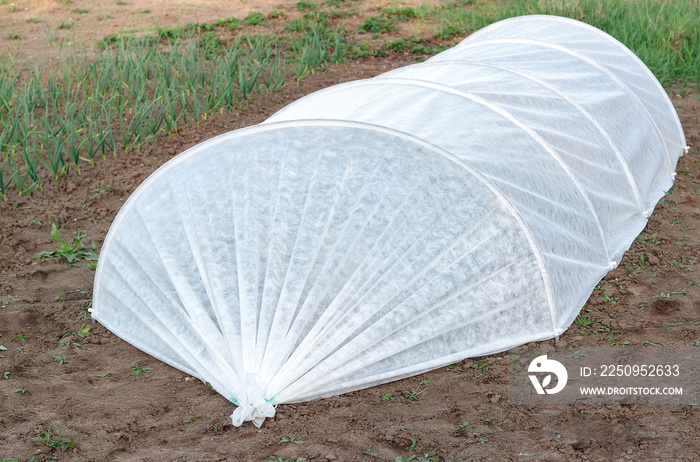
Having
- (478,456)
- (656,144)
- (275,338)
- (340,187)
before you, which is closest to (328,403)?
(275,338)

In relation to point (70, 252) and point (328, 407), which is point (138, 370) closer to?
point (328, 407)

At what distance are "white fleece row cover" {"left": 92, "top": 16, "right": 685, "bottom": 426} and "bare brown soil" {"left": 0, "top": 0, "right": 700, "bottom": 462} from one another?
0.10 metres

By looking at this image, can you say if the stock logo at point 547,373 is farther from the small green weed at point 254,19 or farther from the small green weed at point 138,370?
the small green weed at point 254,19

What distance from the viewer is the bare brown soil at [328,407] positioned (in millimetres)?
2881

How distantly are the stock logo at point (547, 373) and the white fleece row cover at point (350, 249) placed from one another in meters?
0.12

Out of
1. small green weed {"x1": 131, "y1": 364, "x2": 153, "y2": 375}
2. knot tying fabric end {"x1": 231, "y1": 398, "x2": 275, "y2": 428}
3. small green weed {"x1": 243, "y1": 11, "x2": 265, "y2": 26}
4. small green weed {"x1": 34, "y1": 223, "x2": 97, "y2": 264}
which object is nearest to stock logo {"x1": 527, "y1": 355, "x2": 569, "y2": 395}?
knot tying fabric end {"x1": 231, "y1": 398, "x2": 275, "y2": 428}

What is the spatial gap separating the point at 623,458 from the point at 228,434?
1.53 m

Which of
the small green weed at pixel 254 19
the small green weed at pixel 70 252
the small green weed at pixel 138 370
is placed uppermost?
the small green weed at pixel 254 19

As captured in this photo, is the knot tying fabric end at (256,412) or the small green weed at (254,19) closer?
the knot tying fabric end at (256,412)

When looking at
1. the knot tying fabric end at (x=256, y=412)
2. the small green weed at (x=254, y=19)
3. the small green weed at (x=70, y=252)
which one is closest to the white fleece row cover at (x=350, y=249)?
the knot tying fabric end at (x=256, y=412)

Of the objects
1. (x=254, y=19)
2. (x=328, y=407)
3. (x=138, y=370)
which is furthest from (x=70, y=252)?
(x=254, y=19)

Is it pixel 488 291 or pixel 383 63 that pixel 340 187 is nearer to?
pixel 488 291

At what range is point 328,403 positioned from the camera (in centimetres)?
317

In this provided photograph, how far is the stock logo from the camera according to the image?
3.23 meters
